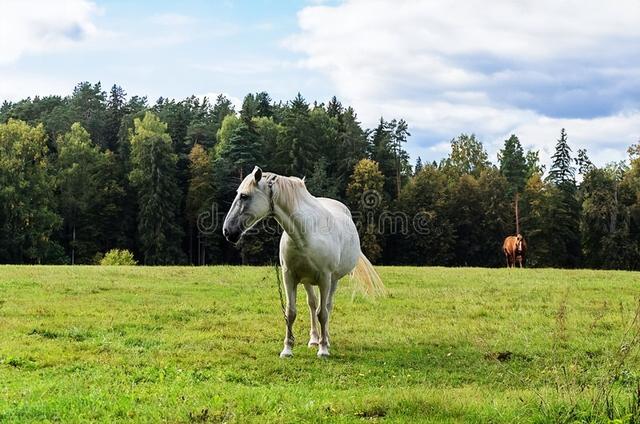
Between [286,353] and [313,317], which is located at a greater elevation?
[313,317]

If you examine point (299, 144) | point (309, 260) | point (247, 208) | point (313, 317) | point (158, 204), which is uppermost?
point (299, 144)

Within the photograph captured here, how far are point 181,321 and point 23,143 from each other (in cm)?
5461

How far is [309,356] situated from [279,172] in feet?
186

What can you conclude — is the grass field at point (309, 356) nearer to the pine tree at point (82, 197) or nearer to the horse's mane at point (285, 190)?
the horse's mane at point (285, 190)

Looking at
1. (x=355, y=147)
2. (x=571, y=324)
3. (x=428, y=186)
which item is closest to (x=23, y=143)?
(x=355, y=147)

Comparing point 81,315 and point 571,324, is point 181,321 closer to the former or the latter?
point 81,315

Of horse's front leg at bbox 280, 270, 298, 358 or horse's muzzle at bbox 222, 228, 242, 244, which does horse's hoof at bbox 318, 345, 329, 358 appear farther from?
horse's muzzle at bbox 222, 228, 242, 244

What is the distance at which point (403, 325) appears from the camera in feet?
38.3

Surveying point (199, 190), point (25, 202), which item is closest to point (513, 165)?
point (199, 190)

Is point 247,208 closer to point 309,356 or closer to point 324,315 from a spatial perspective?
point 324,315

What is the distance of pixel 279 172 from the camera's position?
65.1 m

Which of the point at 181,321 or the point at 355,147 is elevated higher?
the point at 355,147

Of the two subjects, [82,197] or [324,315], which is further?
[82,197]

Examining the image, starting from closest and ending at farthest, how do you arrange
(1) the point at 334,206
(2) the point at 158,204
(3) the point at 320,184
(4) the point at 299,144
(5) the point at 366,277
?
(1) the point at 334,206, (5) the point at 366,277, (3) the point at 320,184, (2) the point at 158,204, (4) the point at 299,144
